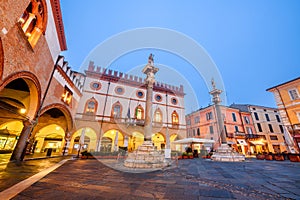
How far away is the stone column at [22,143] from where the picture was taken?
755cm

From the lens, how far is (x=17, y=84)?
7.85m

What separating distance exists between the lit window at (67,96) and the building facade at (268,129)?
28.6 metres

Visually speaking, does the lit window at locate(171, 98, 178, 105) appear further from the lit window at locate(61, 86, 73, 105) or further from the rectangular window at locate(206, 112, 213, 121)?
the lit window at locate(61, 86, 73, 105)

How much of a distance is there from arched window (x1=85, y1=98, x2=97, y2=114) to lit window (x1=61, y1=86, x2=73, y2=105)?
3671 millimetres

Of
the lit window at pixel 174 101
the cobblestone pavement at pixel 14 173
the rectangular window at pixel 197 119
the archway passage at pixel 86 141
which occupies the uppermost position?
the lit window at pixel 174 101

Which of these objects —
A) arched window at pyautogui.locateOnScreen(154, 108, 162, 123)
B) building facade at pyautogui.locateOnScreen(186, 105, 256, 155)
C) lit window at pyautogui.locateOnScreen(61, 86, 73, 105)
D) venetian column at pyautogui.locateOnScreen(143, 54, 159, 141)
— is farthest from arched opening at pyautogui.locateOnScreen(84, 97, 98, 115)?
building facade at pyautogui.locateOnScreen(186, 105, 256, 155)

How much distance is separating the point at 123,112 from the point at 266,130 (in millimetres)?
26082

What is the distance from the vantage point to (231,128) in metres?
22.8

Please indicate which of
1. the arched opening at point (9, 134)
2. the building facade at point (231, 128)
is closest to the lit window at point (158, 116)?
the building facade at point (231, 128)

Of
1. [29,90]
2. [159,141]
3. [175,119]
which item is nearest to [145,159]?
[29,90]

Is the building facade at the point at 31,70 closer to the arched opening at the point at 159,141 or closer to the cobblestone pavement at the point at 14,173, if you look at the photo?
the cobblestone pavement at the point at 14,173

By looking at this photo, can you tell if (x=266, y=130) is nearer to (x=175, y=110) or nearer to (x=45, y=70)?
(x=175, y=110)

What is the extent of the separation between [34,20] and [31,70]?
2.69 metres

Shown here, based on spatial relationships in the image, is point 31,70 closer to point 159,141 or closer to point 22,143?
point 22,143
